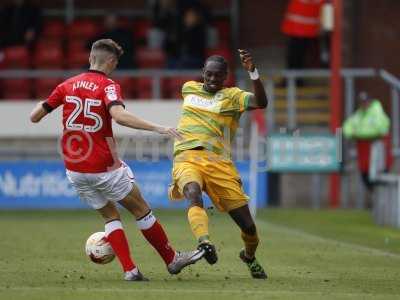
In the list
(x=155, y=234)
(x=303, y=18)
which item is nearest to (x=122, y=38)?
(x=303, y=18)

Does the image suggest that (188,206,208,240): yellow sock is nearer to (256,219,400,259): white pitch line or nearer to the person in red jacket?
(256,219,400,259): white pitch line

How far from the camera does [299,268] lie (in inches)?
565

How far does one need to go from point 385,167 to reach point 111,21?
6365 mm

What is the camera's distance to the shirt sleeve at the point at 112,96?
12.1m

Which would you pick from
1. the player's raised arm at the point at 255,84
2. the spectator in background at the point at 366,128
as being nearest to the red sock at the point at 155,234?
the player's raised arm at the point at 255,84

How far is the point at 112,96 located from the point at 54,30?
17.8 m

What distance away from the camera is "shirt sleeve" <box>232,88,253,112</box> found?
518 inches

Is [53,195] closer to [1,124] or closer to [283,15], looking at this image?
[1,124]

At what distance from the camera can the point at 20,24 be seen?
2872 centimetres

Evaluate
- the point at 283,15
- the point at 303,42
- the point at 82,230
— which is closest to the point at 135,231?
the point at 82,230

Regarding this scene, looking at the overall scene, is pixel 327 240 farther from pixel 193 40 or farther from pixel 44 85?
pixel 44 85

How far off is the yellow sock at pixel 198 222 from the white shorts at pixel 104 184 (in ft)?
2.06

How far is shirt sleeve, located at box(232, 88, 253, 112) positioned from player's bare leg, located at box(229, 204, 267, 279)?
0.96 metres

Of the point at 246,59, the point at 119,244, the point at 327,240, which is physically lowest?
the point at 327,240
